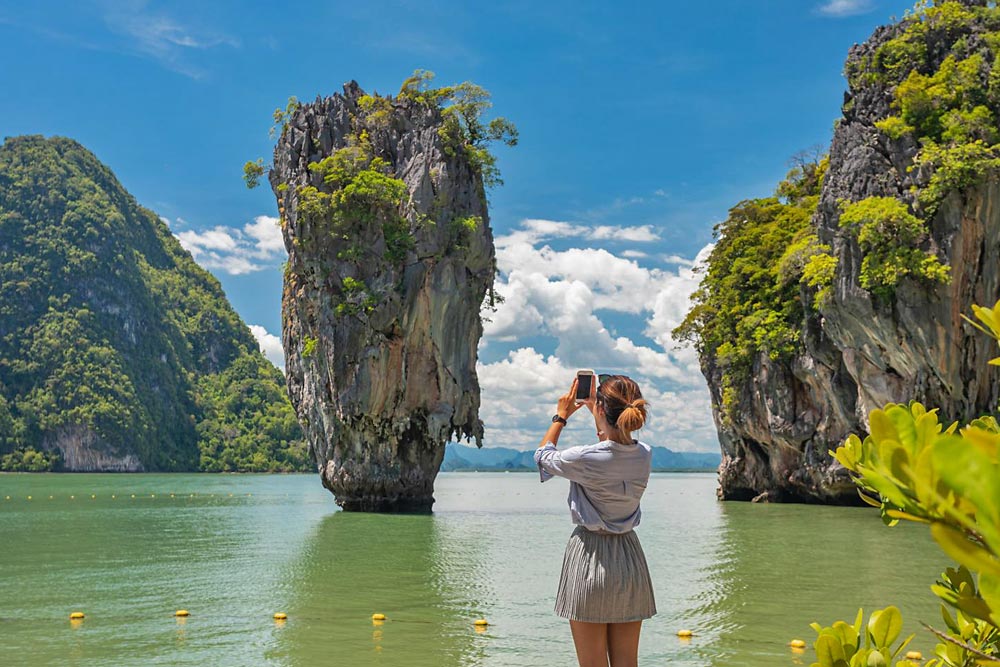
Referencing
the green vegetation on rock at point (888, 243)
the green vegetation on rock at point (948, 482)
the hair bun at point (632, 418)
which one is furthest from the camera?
the green vegetation on rock at point (888, 243)

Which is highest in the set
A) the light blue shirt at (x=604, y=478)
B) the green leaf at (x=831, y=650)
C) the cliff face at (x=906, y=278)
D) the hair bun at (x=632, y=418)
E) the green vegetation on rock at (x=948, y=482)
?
the cliff face at (x=906, y=278)

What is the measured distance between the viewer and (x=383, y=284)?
2927cm

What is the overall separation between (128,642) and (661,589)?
7371mm

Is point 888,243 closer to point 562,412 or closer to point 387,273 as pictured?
point 387,273

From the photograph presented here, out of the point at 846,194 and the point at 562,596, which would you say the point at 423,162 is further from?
the point at 562,596

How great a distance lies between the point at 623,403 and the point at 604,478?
382 millimetres

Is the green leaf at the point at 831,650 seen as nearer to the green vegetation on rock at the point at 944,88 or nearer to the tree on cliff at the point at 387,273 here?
the green vegetation on rock at the point at 944,88

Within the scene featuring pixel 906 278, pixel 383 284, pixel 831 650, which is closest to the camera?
pixel 831 650

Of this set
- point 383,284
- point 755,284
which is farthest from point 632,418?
point 755,284

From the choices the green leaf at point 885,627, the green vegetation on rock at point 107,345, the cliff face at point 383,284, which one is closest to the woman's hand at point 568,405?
the green leaf at point 885,627

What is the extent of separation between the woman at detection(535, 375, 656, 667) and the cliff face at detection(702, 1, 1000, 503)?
749 inches

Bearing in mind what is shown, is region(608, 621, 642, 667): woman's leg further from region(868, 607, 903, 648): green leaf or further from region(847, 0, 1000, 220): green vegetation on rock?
region(847, 0, 1000, 220): green vegetation on rock

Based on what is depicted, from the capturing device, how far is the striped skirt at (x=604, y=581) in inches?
154

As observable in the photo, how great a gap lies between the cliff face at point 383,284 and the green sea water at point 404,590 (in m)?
5.89
